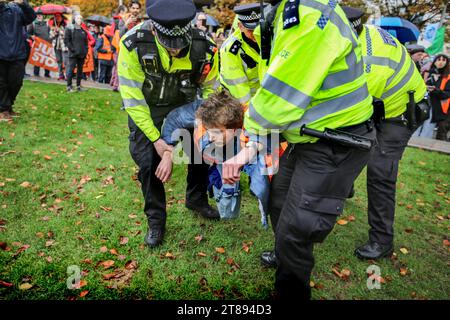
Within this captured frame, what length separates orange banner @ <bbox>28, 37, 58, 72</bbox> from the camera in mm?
11516

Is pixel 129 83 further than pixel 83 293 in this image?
Yes

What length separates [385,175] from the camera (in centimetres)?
318

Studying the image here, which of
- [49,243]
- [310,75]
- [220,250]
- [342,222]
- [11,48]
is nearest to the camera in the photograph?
[310,75]

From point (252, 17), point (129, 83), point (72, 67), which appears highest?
point (252, 17)

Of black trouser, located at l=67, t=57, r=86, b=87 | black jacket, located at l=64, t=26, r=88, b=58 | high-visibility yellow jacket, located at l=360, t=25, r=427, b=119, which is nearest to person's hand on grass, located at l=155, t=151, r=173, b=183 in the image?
high-visibility yellow jacket, located at l=360, t=25, r=427, b=119

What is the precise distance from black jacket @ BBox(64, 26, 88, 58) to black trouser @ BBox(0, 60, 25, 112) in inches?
131

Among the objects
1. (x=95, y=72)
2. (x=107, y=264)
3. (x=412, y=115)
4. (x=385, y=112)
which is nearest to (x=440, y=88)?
(x=412, y=115)

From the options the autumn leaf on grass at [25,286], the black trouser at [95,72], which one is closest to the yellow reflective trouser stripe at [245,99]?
the autumn leaf on grass at [25,286]

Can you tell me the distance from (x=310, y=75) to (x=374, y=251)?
2.30 meters

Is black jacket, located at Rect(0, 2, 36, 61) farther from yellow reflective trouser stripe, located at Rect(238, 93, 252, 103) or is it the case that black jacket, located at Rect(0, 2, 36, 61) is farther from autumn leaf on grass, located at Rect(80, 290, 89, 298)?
autumn leaf on grass, located at Rect(80, 290, 89, 298)

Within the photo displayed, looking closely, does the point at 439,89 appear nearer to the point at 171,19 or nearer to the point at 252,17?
the point at 252,17

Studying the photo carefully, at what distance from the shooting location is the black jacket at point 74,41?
963 cm

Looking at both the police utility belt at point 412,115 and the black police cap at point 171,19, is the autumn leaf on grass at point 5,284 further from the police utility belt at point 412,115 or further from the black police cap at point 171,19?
the police utility belt at point 412,115
